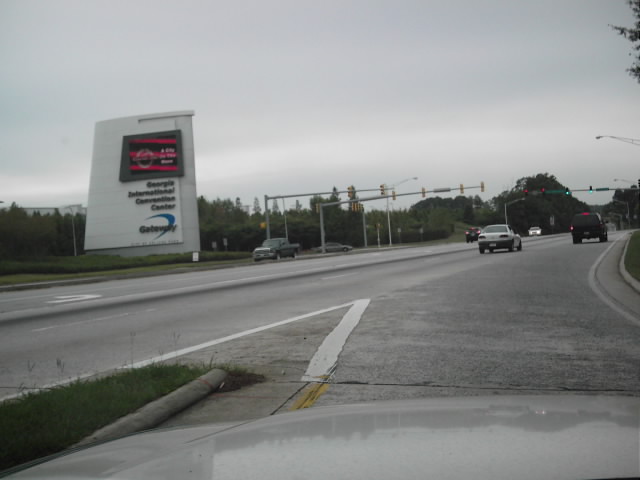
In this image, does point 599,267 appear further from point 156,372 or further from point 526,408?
point 526,408

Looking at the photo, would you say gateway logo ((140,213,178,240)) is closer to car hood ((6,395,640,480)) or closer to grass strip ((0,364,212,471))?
grass strip ((0,364,212,471))

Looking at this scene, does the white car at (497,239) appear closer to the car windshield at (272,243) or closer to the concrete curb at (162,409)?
the car windshield at (272,243)

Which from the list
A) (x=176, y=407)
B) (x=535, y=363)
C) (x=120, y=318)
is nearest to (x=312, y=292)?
(x=120, y=318)

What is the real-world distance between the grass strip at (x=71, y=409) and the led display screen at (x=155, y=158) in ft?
197

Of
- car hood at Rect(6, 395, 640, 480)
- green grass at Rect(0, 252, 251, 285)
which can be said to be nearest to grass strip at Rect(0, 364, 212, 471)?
car hood at Rect(6, 395, 640, 480)

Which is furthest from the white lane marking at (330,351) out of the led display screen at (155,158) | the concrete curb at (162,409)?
the led display screen at (155,158)

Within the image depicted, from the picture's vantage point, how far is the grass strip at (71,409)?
4.66 metres

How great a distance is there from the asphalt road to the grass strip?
1530 millimetres

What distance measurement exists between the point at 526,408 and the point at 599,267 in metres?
22.3

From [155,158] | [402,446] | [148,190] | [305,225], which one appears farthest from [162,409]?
[305,225]

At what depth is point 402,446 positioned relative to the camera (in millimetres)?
2287

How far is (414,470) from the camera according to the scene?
2.00 metres

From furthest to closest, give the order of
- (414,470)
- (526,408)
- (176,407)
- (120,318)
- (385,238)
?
(385,238) → (120,318) → (176,407) → (526,408) → (414,470)

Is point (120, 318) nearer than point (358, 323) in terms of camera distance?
No
